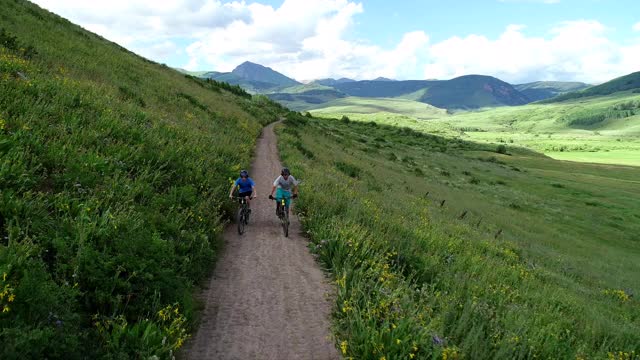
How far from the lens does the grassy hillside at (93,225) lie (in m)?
5.69

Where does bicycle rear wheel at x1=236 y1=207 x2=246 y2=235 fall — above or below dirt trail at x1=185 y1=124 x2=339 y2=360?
above

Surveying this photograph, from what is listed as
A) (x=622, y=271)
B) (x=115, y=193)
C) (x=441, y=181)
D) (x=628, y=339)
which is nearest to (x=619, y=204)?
(x=441, y=181)

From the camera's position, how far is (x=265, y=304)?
8.67 m

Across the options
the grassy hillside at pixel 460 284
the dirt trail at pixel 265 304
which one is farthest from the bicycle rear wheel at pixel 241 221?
the grassy hillside at pixel 460 284

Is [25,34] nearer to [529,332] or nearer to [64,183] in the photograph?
[64,183]

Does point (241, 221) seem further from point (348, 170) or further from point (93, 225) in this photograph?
point (348, 170)

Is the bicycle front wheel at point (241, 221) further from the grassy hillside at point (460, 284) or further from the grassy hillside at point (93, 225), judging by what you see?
the grassy hillside at point (460, 284)

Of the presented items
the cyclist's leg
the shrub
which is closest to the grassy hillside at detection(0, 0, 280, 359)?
the cyclist's leg

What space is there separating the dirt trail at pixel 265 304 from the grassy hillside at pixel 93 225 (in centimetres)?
56

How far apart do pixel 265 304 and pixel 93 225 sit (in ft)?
11.8

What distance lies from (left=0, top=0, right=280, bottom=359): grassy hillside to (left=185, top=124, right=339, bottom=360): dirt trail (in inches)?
21.9

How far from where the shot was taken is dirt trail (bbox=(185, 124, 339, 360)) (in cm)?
710

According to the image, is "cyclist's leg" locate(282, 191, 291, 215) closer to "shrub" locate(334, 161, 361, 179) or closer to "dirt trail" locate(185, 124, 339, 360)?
"dirt trail" locate(185, 124, 339, 360)

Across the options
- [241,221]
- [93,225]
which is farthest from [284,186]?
[93,225]
